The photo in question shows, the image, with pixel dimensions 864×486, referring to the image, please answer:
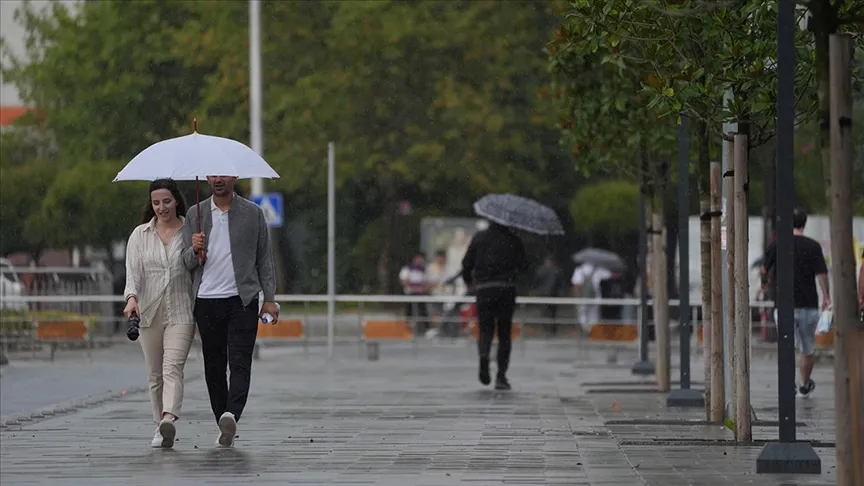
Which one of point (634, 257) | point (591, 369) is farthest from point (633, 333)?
point (634, 257)

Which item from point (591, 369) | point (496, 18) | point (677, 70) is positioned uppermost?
point (496, 18)

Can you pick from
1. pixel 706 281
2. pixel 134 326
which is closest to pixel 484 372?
pixel 706 281

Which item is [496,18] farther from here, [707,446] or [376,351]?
[707,446]

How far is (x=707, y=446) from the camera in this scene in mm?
12766

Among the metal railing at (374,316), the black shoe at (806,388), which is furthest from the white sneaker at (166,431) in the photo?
the metal railing at (374,316)

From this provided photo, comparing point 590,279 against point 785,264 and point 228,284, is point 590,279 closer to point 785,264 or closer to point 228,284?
point 228,284

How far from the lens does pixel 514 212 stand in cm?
2114

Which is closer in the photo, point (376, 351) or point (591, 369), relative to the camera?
point (591, 369)

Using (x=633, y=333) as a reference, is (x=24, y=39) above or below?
above

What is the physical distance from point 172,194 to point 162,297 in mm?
709

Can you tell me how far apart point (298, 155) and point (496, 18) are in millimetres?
5657

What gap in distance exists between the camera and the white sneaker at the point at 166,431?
13.0 meters

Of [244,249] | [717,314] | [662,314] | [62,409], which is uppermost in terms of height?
[244,249]

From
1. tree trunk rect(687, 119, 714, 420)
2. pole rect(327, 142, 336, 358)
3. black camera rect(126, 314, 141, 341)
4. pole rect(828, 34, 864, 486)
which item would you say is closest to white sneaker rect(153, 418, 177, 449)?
black camera rect(126, 314, 141, 341)
